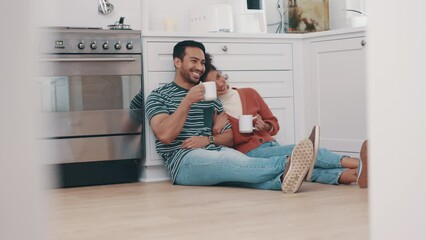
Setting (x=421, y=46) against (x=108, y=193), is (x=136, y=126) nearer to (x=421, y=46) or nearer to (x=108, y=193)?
(x=108, y=193)

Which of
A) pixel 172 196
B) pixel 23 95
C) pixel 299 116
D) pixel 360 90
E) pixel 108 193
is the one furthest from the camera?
pixel 299 116

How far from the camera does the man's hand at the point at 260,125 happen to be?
4145 millimetres

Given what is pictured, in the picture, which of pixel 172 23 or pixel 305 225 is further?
pixel 172 23

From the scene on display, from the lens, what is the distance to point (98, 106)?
412 cm

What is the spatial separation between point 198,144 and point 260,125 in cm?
44

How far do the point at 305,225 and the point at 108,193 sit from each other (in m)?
1.54

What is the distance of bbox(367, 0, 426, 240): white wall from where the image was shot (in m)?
0.49

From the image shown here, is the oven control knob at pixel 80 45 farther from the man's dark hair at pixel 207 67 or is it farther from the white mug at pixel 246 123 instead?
the white mug at pixel 246 123

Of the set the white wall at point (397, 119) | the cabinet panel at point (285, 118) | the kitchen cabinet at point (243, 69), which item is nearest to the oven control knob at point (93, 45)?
the kitchen cabinet at point (243, 69)

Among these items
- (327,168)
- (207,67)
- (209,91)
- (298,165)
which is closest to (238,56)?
(207,67)

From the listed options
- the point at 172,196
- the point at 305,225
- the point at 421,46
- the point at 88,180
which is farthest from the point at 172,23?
the point at 421,46

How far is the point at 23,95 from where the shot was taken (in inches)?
8.8

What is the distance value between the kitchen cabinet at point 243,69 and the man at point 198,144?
14cm

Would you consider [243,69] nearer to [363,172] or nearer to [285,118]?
[285,118]
